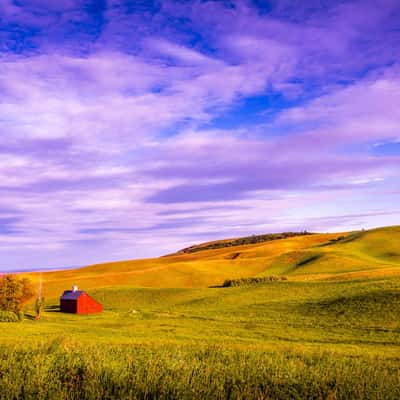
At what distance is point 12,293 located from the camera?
5931 centimetres

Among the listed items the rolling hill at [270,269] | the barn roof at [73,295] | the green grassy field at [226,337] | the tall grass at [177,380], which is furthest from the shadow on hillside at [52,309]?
the tall grass at [177,380]

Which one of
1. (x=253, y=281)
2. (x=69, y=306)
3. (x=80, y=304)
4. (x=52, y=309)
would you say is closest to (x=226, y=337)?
(x=80, y=304)

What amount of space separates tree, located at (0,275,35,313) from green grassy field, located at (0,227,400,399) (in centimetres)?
423

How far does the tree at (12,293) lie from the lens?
192 feet

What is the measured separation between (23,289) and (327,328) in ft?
131

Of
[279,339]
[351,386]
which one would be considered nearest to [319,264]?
[279,339]

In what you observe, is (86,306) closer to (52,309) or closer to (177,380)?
(52,309)

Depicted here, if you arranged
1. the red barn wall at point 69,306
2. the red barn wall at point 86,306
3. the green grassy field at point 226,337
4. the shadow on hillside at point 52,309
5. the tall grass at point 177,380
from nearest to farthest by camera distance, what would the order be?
the tall grass at point 177,380, the green grassy field at point 226,337, the red barn wall at point 86,306, the red barn wall at point 69,306, the shadow on hillside at point 52,309

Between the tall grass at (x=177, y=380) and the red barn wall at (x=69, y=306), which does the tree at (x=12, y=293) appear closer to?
the red barn wall at (x=69, y=306)

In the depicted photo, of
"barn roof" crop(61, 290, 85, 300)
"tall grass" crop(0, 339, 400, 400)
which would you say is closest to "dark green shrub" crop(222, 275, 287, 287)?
"barn roof" crop(61, 290, 85, 300)

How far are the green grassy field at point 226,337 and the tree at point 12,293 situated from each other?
4.23 m

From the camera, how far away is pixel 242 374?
10234mm

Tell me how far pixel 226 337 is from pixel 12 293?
116ft

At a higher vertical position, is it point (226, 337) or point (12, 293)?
point (12, 293)
